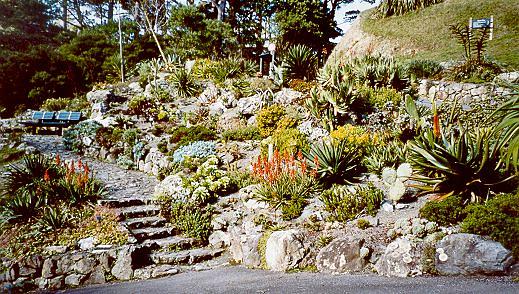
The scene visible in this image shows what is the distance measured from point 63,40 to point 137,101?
1429cm

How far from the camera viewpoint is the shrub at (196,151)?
11219mm

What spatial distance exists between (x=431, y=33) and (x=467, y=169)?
47.0ft

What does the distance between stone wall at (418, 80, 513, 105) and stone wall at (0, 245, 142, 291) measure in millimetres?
10509

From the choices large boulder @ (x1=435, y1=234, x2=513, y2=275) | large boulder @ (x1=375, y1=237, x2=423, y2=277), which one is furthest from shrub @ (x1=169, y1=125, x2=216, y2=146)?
large boulder @ (x1=435, y1=234, x2=513, y2=275)

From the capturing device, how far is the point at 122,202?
29.1 ft

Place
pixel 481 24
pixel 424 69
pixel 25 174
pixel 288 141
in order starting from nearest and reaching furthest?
1. pixel 25 174
2. pixel 288 141
3. pixel 424 69
4. pixel 481 24

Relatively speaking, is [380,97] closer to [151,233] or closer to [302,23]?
[151,233]

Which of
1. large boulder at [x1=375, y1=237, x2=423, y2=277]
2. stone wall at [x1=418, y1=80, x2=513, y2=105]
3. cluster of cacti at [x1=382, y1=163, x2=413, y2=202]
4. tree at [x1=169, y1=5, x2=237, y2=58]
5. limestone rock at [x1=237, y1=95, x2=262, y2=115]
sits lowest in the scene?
large boulder at [x1=375, y1=237, x2=423, y2=277]

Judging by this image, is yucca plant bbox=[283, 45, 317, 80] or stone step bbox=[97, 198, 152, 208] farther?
yucca plant bbox=[283, 45, 317, 80]

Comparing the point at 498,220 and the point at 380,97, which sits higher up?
the point at 380,97

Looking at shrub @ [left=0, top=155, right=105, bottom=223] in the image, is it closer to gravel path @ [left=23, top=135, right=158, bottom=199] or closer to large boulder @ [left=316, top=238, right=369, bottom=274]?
gravel path @ [left=23, top=135, right=158, bottom=199]

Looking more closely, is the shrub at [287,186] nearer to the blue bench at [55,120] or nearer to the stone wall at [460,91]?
the stone wall at [460,91]

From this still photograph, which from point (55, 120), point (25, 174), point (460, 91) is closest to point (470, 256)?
point (460, 91)

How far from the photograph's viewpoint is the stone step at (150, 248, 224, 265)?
7.33 metres
